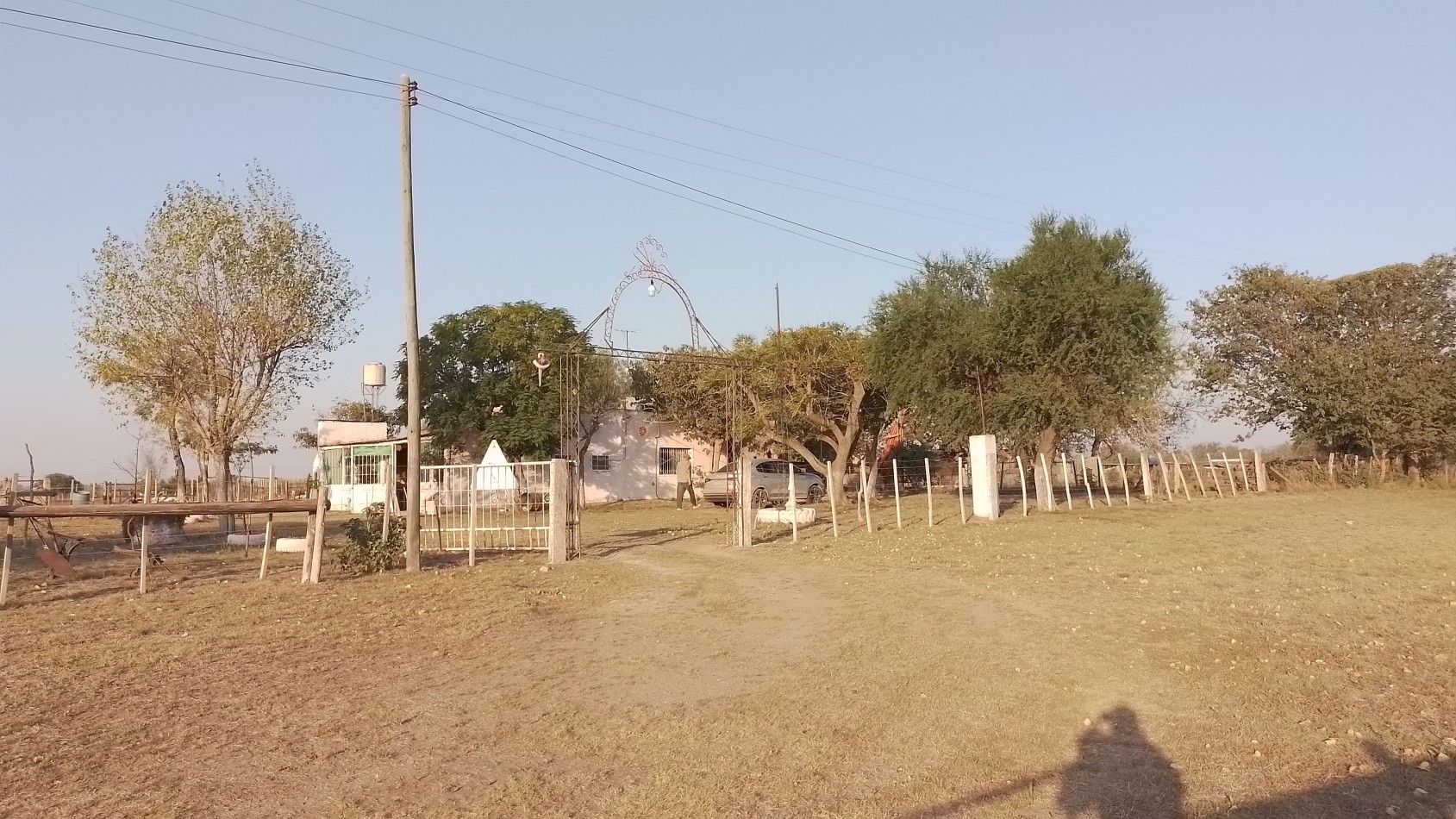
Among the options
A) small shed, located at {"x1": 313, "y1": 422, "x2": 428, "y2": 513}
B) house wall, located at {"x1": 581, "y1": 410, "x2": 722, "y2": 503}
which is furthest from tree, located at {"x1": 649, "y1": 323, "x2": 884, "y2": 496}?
small shed, located at {"x1": 313, "y1": 422, "x2": 428, "y2": 513}

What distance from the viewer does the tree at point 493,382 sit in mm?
35594

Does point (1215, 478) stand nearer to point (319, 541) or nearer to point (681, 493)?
point (681, 493)

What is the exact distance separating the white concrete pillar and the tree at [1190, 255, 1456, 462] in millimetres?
16747

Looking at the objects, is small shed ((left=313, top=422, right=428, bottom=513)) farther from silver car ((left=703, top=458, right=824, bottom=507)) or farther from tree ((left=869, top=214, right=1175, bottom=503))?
tree ((left=869, top=214, right=1175, bottom=503))

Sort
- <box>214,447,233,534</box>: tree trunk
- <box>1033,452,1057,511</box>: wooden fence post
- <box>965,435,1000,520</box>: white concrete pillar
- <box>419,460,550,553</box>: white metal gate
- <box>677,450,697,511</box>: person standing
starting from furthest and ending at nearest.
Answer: <box>677,450,697,511</box>: person standing → <box>214,447,233,534</box>: tree trunk → <box>1033,452,1057,511</box>: wooden fence post → <box>965,435,1000,520</box>: white concrete pillar → <box>419,460,550,553</box>: white metal gate

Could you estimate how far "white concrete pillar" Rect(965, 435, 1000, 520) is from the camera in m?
21.3

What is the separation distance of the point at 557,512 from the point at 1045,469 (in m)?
13.8

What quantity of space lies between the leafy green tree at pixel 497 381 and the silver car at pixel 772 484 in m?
6.64

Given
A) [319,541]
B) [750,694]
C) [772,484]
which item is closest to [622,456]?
[772,484]

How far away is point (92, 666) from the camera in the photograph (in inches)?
312

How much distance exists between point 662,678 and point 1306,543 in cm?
1250

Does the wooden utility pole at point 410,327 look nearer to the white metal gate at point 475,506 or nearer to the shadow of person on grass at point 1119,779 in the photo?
the white metal gate at point 475,506

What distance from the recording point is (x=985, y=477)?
21.4 m

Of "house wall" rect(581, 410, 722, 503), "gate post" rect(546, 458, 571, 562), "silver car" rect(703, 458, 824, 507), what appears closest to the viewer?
"gate post" rect(546, 458, 571, 562)
